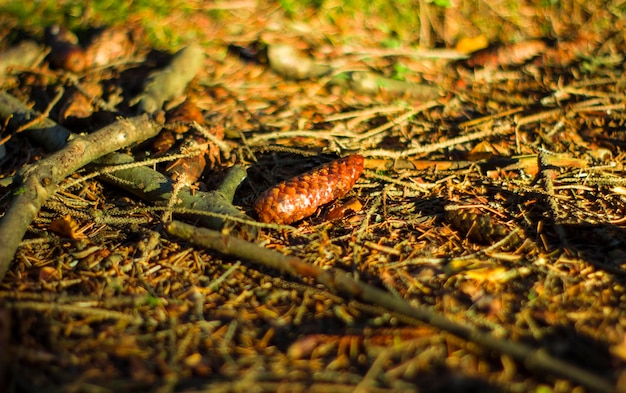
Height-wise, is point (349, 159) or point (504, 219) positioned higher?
point (349, 159)

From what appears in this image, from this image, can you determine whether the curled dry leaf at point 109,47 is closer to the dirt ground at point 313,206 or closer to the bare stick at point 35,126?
the dirt ground at point 313,206

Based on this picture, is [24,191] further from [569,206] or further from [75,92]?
[569,206]

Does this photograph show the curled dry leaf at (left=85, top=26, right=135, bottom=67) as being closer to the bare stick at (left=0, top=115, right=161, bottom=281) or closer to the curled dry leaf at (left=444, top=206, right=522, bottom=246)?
the bare stick at (left=0, top=115, right=161, bottom=281)

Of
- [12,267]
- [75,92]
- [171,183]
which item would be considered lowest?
[12,267]

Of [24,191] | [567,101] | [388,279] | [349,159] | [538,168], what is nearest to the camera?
[388,279]

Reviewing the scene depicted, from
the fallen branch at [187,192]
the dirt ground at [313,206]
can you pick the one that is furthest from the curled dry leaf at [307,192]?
the fallen branch at [187,192]

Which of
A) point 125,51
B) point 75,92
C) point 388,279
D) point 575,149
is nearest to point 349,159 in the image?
point 388,279

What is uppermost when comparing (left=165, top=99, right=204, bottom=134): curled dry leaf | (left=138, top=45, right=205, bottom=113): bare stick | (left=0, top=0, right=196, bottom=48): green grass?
(left=0, top=0, right=196, bottom=48): green grass

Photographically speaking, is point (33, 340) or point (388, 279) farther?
point (388, 279)

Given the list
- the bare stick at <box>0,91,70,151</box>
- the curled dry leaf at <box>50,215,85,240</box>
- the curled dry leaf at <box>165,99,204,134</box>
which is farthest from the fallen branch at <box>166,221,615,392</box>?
the bare stick at <box>0,91,70,151</box>
